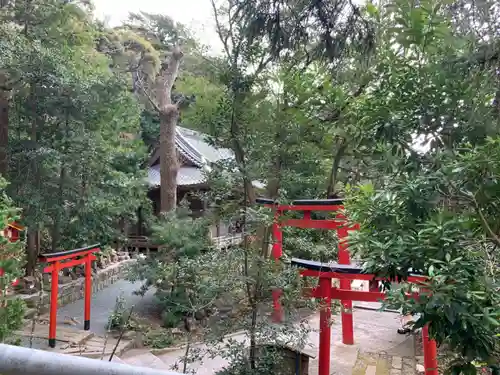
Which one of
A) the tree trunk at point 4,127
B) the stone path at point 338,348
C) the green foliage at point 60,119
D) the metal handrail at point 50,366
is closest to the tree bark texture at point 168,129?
the green foliage at point 60,119

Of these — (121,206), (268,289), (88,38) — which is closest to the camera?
(268,289)

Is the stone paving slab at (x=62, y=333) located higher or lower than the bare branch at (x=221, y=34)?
lower

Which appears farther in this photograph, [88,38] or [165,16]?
[165,16]

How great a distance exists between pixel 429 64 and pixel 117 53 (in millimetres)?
10752

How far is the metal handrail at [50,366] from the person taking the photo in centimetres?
69

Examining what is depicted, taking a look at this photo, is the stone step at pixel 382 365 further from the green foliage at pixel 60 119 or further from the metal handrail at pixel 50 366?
the metal handrail at pixel 50 366

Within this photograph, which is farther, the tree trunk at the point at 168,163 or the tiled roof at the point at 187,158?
the tiled roof at the point at 187,158

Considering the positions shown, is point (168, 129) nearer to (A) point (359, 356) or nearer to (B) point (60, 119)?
(B) point (60, 119)

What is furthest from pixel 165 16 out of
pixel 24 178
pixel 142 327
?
pixel 142 327

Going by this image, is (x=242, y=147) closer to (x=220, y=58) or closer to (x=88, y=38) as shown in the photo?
(x=220, y=58)

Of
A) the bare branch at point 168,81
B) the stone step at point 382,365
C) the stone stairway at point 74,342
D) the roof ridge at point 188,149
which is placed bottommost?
the stone step at point 382,365

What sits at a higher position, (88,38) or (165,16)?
(165,16)

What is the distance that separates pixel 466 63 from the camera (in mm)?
2592

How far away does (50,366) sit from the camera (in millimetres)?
690
